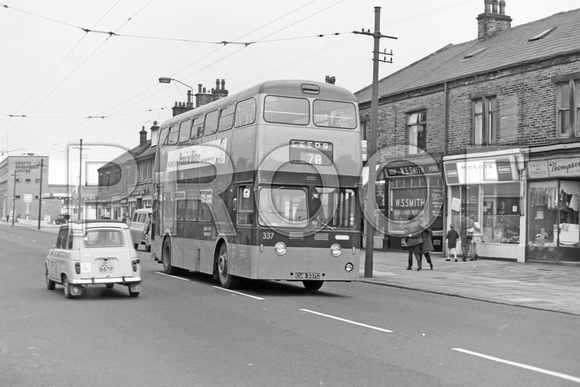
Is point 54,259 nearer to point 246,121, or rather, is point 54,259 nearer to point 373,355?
point 246,121

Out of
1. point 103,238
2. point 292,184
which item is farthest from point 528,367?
point 103,238

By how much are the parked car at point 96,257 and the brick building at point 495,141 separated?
17122 mm

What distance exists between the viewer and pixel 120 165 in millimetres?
74938

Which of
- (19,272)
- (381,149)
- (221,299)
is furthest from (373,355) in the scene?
(381,149)

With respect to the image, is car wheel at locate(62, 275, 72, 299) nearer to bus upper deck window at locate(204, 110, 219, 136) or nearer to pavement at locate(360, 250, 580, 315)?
bus upper deck window at locate(204, 110, 219, 136)

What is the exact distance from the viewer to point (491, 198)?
30.9 m

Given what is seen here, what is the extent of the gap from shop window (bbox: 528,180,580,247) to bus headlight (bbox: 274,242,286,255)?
1434 cm

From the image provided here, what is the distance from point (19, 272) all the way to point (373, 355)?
16.1m

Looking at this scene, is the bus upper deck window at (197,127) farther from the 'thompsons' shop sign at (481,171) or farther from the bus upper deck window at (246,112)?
the 'thompsons' shop sign at (481,171)

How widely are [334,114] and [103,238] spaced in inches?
230

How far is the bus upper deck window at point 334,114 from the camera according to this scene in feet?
56.6

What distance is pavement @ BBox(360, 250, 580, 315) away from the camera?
17609mm

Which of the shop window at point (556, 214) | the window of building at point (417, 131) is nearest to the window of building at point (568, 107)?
the shop window at point (556, 214)

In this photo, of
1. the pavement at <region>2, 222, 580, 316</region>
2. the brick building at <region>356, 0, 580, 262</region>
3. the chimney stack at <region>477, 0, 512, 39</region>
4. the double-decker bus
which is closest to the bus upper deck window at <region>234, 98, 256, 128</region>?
the double-decker bus
